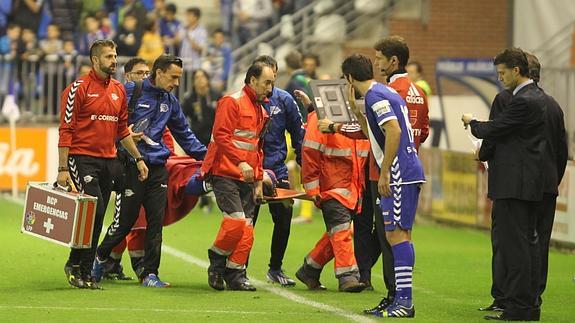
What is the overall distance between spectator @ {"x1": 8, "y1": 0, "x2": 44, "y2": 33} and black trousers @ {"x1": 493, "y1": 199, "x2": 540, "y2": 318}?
16.2 m

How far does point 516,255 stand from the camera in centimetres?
1118

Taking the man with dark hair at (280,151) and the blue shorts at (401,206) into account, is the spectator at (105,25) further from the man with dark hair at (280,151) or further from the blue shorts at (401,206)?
the blue shorts at (401,206)

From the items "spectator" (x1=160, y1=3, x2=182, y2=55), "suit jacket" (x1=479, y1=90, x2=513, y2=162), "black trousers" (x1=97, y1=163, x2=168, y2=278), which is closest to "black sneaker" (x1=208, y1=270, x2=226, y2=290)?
"black trousers" (x1=97, y1=163, x2=168, y2=278)

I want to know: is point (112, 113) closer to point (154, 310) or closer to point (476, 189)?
point (154, 310)

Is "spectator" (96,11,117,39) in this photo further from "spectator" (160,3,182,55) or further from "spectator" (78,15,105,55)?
"spectator" (160,3,182,55)

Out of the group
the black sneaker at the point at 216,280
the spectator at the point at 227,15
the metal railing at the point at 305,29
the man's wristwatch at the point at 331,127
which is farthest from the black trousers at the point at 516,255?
the spectator at the point at 227,15

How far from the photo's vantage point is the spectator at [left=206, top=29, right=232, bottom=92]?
84.6 feet

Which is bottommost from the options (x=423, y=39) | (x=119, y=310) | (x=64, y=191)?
(x=119, y=310)

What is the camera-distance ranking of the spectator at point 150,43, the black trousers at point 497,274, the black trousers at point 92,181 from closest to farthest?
the black trousers at point 497,274, the black trousers at point 92,181, the spectator at point 150,43

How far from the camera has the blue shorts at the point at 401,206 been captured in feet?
36.3

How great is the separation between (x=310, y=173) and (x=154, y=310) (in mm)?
2420

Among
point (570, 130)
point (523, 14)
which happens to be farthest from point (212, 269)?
point (523, 14)

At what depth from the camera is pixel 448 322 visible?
1133cm

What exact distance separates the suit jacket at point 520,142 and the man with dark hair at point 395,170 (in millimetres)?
594
